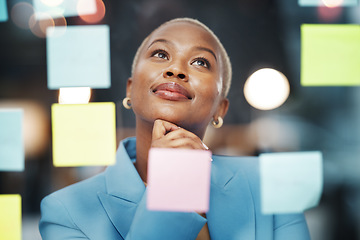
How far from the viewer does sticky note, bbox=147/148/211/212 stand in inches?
22.7

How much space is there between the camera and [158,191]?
597 millimetres

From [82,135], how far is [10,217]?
0.28 metres

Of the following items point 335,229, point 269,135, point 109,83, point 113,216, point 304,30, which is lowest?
point 335,229

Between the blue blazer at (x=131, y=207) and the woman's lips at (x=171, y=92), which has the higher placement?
the woman's lips at (x=171, y=92)

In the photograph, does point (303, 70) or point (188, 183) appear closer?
point (188, 183)

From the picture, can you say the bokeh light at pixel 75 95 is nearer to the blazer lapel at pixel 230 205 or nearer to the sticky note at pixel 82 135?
the sticky note at pixel 82 135

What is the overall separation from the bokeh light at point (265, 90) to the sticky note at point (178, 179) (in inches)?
9.0

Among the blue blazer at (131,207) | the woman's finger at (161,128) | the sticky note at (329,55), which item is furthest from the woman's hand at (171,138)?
the sticky note at (329,55)

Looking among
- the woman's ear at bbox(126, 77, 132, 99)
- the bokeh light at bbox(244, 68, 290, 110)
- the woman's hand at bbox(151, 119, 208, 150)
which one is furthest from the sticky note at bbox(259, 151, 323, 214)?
the woman's ear at bbox(126, 77, 132, 99)

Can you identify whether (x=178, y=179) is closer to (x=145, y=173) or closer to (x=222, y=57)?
(x=145, y=173)

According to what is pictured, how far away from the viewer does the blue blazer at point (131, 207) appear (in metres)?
0.63

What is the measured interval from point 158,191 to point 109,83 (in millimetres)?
297

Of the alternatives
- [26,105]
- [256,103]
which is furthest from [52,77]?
[256,103]

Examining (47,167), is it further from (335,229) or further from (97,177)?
(335,229)
